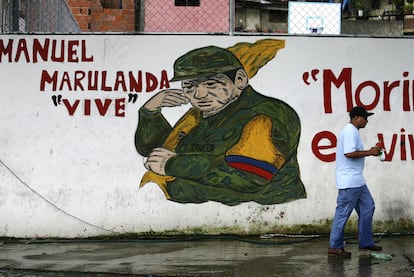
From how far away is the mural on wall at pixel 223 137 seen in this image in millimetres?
8734

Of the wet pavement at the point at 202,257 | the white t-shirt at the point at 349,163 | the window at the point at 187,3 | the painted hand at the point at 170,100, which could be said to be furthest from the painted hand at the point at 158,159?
the white t-shirt at the point at 349,163

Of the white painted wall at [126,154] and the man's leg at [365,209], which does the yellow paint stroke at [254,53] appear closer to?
the white painted wall at [126,154]

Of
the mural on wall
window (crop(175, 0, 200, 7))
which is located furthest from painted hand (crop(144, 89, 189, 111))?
window (crop(175, 0, 200, 7))

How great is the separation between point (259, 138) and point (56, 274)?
10.6ft

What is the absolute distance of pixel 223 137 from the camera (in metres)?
8.76

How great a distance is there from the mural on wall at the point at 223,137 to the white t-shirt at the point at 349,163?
144 cm

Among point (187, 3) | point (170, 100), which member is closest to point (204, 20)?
point (187, 3)

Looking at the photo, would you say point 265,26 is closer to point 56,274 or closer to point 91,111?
point 91,111

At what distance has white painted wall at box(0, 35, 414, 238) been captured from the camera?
871 centimetres

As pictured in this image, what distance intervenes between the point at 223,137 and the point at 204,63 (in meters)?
0.99

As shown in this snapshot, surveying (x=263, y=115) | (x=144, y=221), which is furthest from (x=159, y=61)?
(x=144, y=221)

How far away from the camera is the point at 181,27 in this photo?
9.21m

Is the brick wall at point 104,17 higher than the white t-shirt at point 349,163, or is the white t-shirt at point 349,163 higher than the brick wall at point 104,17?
the brick wall at point 104,17

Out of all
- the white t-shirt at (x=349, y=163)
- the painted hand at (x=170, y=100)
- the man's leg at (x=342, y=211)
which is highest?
the painted hand at (x=170, y=100)
